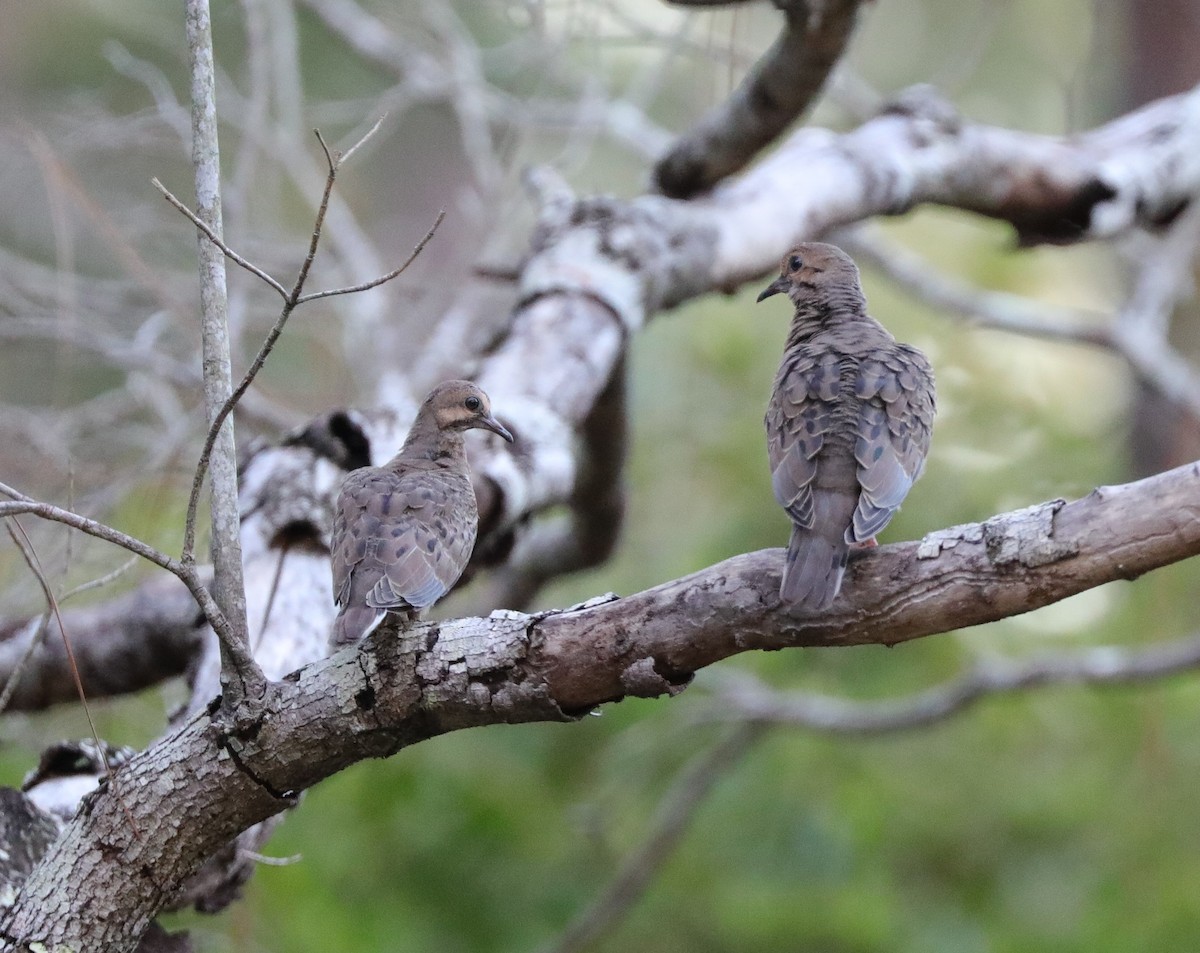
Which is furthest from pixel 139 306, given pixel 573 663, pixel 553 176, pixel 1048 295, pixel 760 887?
pixel 1048 295

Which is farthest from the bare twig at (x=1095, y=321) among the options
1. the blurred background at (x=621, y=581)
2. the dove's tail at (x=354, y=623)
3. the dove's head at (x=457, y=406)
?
the dove's tail at (x=354, y=623)

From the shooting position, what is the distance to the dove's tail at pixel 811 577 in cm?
242

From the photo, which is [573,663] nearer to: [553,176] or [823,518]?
[823,518]

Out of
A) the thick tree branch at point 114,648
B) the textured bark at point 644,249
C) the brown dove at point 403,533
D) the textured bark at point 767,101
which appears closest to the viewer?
the brown dove at point 403,533

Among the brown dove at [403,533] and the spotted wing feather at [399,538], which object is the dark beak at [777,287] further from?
the spotted wing feather at [399,538]

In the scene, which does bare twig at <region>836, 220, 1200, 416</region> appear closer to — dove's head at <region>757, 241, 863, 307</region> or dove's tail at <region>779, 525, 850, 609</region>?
dove's head at <region>757, 241, 863, 307</region>

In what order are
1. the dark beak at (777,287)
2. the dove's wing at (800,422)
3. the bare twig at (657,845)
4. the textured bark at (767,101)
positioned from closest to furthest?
the dove's wing at (800,422) < the dark beak at (777,287) < the textured bark at (767,101) < the bare twig at (657,845)

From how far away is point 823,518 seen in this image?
2760 mm

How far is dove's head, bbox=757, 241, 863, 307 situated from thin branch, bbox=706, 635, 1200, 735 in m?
2.66

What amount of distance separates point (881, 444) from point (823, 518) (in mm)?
388

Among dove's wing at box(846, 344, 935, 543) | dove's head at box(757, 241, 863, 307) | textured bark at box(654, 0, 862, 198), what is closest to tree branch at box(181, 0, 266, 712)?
dove's wing at box(846, 344, 935, 543)

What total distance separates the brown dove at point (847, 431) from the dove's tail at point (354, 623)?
0.87m

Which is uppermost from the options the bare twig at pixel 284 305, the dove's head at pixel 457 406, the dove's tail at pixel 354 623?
the dove's head at pixel 457 406

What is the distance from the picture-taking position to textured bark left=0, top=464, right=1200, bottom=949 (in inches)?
90.9
